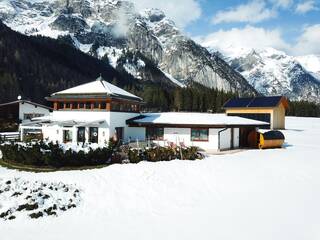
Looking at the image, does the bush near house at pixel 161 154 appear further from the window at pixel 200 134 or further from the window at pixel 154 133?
the window at pixel 154 133

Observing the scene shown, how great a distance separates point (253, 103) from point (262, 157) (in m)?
28.4

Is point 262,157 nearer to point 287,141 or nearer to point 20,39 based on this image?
point 287,141

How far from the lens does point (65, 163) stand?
1116 inches

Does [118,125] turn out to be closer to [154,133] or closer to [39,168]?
[154,133]

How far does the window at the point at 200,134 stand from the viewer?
1380 inches

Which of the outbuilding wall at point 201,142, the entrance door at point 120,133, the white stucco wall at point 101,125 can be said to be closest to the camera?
the outbuilding wall at point 201,142

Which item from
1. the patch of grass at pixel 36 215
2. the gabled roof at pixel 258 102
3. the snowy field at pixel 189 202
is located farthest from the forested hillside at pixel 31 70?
the patch of grass at pixel 36 215

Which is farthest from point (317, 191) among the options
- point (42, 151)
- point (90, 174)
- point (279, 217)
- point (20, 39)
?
point (20, 39)

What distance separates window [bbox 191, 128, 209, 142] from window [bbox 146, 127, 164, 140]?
3674 millimetres

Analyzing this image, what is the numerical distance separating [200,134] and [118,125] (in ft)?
28.6

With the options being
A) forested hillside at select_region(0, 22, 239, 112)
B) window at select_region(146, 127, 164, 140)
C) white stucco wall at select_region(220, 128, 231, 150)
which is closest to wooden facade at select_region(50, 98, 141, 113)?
window at select_region(146, 127, 164, 140)

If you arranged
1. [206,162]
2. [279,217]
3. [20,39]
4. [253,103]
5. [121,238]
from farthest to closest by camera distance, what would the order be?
[20,39] < [253,103] < [206,162] < [279,217] < [121,238]

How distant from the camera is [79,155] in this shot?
28375mm

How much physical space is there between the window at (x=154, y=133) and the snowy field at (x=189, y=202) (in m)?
9.61
